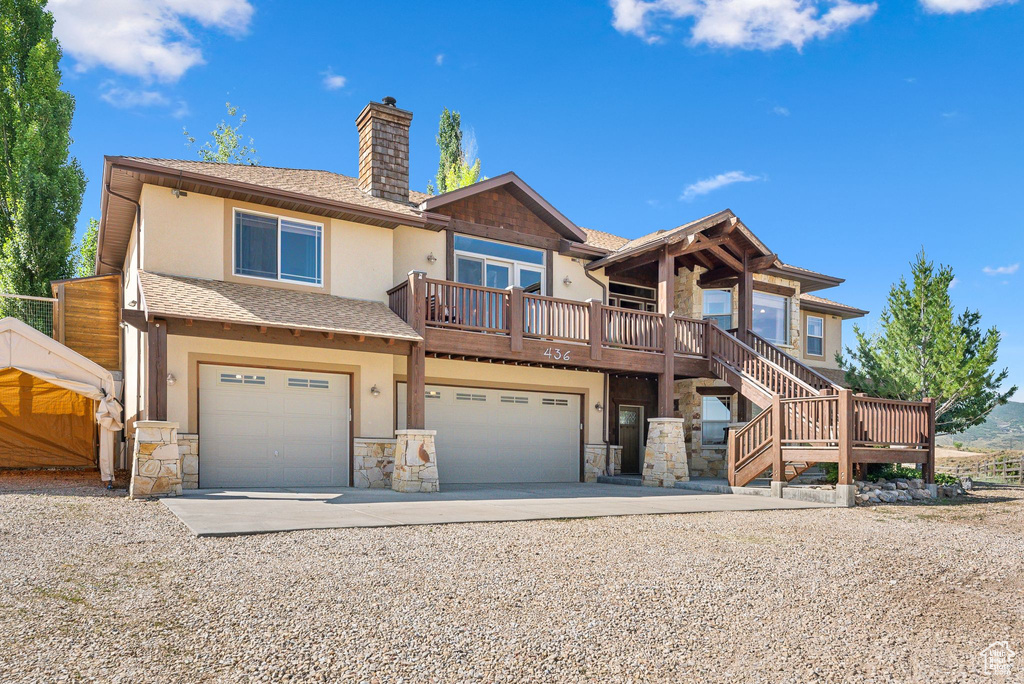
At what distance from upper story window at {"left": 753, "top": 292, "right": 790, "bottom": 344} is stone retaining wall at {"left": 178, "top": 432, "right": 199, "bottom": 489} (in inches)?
587

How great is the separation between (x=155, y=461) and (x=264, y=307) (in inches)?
122

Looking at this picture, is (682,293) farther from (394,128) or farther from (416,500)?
(416,500)

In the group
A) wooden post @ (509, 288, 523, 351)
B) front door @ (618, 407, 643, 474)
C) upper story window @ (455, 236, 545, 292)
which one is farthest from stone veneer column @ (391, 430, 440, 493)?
front door @ (618, 407, 643, 474)

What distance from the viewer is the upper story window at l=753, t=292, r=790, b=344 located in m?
20.3

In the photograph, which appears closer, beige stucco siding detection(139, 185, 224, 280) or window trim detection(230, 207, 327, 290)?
beige stucco siding detection(139, 185, 224, 280)

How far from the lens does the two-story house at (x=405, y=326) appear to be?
12523 millimetres

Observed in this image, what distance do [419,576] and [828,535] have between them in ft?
18.7

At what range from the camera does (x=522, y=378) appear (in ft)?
53.8

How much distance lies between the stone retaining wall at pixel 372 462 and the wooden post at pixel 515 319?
315cm

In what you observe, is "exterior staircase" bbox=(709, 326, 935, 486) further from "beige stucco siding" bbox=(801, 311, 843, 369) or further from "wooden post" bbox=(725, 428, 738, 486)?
"beige stucco siding" bbox=(801, 311, 843, 369)

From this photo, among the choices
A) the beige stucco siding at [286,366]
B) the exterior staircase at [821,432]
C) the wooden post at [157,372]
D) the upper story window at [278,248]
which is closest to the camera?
the wooden post at [157,372]

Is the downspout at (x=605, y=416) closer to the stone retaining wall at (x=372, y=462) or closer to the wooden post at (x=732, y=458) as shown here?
the wooden post at (x=732, y=458)

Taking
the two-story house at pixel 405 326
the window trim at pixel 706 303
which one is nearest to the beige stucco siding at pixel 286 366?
the two-story house at pixel 405 326

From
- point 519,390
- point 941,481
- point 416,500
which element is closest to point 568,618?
point 416,500
